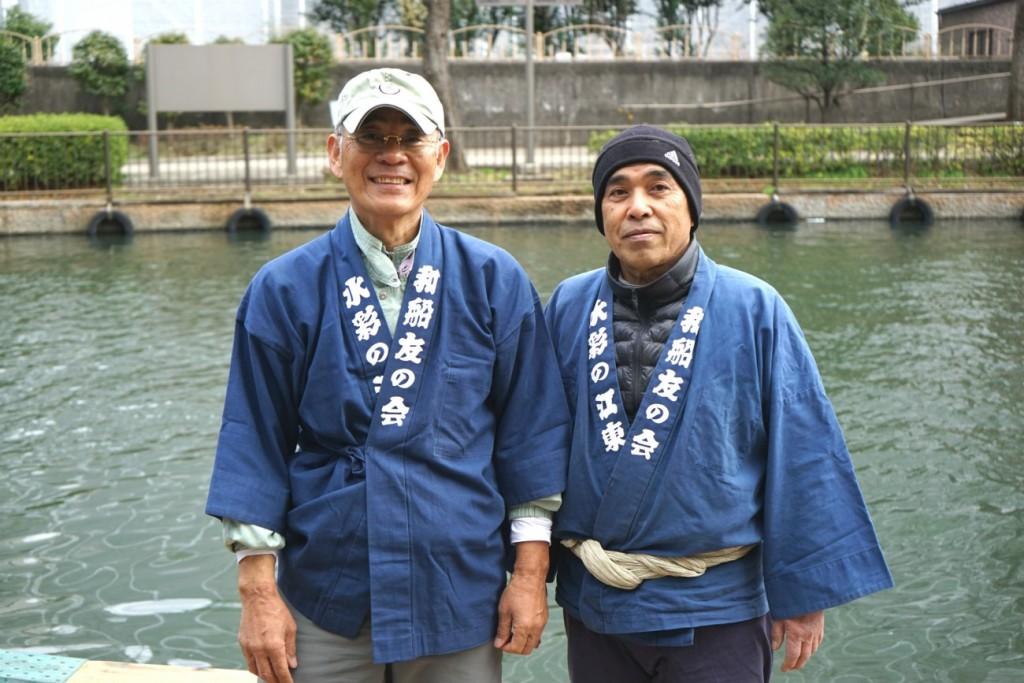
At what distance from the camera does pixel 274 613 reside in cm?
260

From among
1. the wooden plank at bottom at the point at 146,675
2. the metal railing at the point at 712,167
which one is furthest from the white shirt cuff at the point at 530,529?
the metal railing at the point at 712,167

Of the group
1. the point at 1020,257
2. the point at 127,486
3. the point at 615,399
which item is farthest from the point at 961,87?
the point at 615,399

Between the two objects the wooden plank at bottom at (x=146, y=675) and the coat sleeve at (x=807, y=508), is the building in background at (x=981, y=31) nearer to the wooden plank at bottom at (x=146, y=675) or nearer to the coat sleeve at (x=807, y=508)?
the wooden plank at bottom at (x=146, y=675)

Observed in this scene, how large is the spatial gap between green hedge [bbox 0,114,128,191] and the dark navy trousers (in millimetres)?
16660

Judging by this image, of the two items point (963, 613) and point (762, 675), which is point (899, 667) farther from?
point (762, 675)

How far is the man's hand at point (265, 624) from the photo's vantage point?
2596mm

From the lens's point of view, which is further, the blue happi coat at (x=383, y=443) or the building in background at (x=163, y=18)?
the building in background at (x=163, y=18)

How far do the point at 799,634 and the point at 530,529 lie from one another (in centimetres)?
64

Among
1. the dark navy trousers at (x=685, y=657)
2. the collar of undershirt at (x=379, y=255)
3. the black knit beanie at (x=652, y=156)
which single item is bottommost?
the dark navy trousers at (x=685, y=657)

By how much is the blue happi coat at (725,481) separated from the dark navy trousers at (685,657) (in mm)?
43

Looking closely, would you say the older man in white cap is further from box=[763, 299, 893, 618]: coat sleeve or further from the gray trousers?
box=[763, 299, 893, 618]: coat sleeve

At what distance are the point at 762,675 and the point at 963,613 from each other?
2.65m

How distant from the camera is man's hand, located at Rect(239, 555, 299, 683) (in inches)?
102

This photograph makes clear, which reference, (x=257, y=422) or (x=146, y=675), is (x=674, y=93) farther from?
(x=257, y=422)
